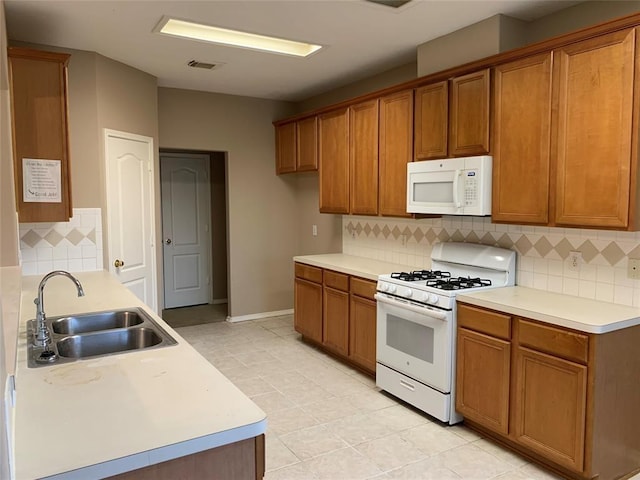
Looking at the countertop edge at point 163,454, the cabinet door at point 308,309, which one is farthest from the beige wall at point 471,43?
the countertop edge at point 163,454

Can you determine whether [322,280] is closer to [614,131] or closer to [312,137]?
[312,137]

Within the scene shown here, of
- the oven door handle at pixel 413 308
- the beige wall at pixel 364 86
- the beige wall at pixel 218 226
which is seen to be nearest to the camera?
the oven door handle at pixel 413 308

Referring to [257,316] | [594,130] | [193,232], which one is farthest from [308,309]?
[594,130]

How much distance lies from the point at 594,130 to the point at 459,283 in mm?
1249

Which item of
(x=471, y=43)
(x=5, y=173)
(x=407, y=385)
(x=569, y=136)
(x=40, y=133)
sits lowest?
(x=407, y=385)

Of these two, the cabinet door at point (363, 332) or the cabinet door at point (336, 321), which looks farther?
the cabinet door at point (336, 321)

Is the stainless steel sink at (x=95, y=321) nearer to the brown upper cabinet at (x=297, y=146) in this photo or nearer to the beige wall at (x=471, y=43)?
the beige wall at (x=471, y=43)

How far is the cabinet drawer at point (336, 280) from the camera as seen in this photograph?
14.2 ft

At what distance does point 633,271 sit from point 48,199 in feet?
12.4

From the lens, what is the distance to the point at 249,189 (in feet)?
19.6

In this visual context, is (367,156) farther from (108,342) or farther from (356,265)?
(108,342)

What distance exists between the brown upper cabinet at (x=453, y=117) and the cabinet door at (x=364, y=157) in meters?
0.56

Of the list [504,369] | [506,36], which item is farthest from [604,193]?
[506,36]

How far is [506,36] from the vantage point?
3270mm
